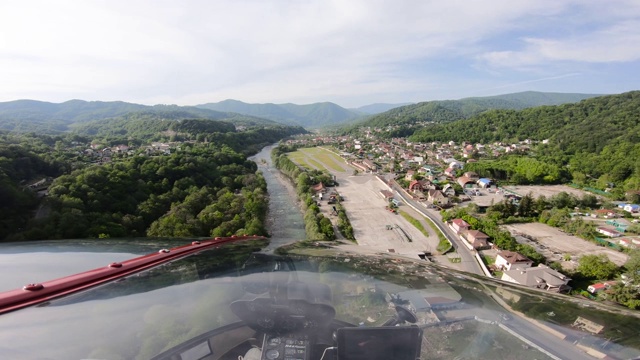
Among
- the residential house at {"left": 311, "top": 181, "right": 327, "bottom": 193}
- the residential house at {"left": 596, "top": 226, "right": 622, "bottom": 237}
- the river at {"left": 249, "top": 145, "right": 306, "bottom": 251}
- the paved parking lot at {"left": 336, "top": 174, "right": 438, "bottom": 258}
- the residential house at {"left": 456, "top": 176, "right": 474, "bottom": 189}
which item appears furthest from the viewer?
the residential house at {"left": 456, "top": 176, "right": 474, "bottom": 189}

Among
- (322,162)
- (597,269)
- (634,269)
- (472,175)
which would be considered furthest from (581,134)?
(634,269)

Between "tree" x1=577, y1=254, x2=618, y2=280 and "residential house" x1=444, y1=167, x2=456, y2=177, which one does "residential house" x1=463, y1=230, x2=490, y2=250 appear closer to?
"tree" x1=577, y1=254, x2=618, y2=280

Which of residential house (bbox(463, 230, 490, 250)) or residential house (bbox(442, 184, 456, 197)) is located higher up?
residential house (bbox(442, 184, 456, 197))

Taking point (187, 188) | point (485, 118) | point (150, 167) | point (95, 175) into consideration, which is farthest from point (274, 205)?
point (485, 118)

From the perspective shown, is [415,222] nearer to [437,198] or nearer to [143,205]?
[437,198]

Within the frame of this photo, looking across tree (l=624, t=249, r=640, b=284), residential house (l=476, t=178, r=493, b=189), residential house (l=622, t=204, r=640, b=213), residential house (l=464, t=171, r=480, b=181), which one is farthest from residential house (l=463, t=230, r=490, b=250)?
residential house (l=464, t=171, r=480, b=181)

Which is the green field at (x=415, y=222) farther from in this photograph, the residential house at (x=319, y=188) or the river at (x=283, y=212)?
the residential house at (x=319, y=188)
